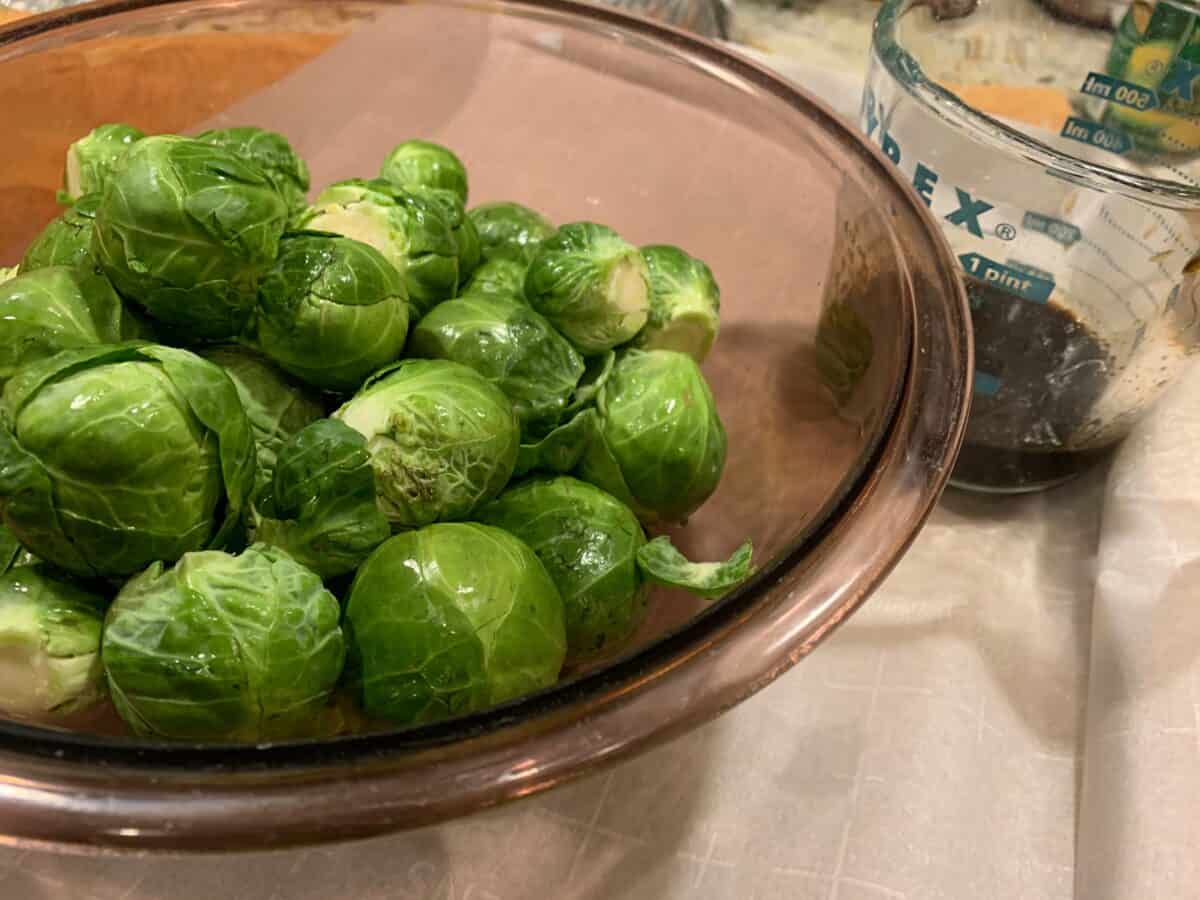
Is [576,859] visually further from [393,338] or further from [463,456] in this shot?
[393,338]

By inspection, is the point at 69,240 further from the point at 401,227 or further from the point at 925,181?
the point at 925,181

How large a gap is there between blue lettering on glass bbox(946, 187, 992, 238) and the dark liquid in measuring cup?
0.23 feet

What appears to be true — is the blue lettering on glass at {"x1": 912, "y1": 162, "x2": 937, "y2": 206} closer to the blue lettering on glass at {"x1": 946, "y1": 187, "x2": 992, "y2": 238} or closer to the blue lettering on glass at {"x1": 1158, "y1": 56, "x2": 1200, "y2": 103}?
the blue lettering on glass at {"x1": 946, "y1": 187, "x2": 992, "y2": 238}

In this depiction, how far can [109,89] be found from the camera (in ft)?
4.38

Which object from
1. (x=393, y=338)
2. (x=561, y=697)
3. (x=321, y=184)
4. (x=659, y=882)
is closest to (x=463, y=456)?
(x=393, y=338)

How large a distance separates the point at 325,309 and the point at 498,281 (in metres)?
0.28

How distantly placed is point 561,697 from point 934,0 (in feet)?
4.12

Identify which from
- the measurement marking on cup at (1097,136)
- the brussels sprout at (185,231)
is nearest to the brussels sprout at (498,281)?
the brussels sprout at (185,231)

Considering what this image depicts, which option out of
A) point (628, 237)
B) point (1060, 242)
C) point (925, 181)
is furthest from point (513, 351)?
point (1060, 242)

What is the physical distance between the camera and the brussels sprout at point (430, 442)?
89 cm

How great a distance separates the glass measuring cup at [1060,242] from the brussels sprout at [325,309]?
2.25 feet

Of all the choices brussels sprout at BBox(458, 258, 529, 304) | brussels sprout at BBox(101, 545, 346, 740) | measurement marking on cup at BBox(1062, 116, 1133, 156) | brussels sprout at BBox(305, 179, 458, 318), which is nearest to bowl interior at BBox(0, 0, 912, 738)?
brussels sprout at BBox(101, 545, 346, 740)

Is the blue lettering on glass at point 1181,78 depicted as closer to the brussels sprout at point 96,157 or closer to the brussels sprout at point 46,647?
the brussels sprout at point 96,157

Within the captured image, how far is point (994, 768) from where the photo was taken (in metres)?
1.04
